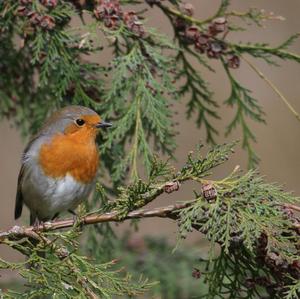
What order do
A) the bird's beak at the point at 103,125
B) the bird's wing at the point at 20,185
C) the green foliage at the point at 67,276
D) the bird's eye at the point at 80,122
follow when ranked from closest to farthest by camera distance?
the green foliage at the point at 67,276 < the bird's beak at the point at 103,125 < the bird's eye at the point at 80,122 < the bird's wing at the point at 20,185

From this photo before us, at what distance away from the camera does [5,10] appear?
3330mm

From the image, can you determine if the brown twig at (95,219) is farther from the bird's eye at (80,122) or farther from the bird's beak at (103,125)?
the bird's eye at (80,122)

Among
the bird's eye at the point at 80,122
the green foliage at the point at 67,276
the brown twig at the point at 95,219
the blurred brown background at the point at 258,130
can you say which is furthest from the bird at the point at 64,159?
the blurred brown background at the point at 258,130

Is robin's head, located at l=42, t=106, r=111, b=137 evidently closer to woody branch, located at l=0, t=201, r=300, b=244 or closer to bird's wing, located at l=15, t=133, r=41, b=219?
bird's wing, located at l=15, t=133, r=41, b=219

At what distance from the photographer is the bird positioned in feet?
12.1

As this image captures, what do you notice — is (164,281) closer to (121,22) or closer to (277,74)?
(121,22)

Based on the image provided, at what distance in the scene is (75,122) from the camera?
3.70 m

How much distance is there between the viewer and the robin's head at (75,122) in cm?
355

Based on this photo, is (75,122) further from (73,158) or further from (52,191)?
(52,191)

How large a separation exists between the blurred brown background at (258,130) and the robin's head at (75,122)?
370 cm

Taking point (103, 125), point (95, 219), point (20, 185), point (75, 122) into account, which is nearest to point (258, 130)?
point (20, 185)

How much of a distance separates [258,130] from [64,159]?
486 cm

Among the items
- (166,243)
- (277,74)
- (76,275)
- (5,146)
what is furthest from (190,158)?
(277,74)

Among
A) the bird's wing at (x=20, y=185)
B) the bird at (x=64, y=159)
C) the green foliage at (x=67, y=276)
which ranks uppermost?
the green foliage at (x=67, y=276)
